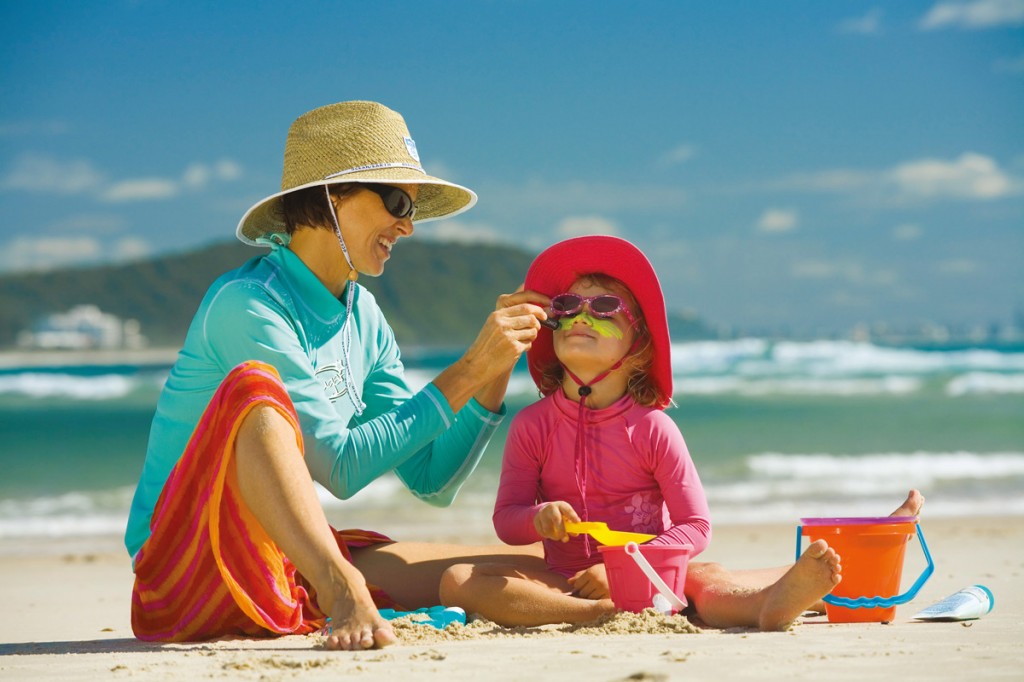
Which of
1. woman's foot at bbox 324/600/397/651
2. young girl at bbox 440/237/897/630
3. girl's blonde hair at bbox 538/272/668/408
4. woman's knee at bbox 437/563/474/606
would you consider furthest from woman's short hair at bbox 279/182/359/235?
woman's foot at bbox 324/600/397/651

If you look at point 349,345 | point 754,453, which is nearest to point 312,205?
point 349,345

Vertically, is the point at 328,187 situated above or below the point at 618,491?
above

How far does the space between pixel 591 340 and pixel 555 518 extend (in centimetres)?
69

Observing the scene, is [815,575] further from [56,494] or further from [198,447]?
[56,494]

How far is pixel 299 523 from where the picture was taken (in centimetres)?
306

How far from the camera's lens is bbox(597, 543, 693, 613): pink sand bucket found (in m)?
3.33

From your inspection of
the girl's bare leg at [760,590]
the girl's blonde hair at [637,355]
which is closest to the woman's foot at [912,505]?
the girl's bare leg at [760,590]

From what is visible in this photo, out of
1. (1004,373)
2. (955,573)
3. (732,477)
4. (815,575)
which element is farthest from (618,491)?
(1004,373)

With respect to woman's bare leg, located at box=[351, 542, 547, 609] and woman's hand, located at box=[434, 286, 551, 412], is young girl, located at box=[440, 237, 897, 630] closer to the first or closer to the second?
woman's bare leg, located at box=[351, 542, 547, 609]

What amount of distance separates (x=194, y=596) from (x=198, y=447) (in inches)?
20.0

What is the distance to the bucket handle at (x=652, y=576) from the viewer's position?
3273mm

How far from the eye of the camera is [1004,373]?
82.9 feet

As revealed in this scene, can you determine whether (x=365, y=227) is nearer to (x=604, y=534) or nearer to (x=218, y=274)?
(x=604, y=534)

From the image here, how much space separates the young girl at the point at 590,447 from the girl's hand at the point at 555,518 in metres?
0.09
